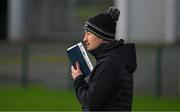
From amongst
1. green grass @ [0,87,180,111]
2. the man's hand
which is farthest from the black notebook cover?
green grass @ [0,87,180,111]

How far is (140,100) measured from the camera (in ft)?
50.0

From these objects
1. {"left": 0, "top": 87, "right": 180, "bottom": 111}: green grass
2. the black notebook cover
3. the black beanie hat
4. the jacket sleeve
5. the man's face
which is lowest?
{"left": 0, "top": 87, "right": 180, "bottom": 111}: green grass

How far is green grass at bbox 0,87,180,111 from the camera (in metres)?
13.7

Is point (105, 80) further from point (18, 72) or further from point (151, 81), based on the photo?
point (18, 72)

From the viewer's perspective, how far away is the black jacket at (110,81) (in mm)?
5172

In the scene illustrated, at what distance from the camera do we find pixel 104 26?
5355 millimetres

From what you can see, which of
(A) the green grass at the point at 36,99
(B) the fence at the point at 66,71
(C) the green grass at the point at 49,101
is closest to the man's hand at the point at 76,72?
(C) the green grass at the point at 49,101

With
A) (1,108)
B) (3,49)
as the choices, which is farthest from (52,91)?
(3,49)

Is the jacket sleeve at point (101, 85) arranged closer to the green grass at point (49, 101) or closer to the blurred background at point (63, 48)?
the green grass at point (49, 101)

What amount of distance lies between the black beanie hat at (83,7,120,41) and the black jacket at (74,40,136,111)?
0.07 m

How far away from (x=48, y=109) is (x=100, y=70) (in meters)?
8.26

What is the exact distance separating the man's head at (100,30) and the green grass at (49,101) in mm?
7972

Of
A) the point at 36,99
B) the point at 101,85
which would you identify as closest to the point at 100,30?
the point at 101,85

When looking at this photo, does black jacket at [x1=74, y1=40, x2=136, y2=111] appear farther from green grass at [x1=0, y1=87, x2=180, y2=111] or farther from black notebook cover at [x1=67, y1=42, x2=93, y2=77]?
green grass at [x1=0, y1=87, x2=180, y2=111]
